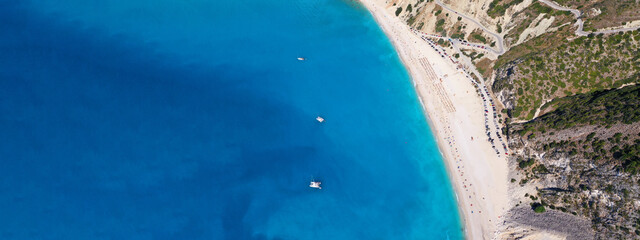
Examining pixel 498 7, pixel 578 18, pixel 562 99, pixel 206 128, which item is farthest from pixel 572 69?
pixel 206 128

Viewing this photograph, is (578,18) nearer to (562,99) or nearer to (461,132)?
(562,99)

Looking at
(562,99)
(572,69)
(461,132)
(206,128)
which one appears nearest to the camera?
(562,99)

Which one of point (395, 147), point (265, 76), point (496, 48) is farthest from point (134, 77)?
point (496, 48)

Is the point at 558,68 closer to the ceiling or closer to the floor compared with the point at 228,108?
closer to the ceiling

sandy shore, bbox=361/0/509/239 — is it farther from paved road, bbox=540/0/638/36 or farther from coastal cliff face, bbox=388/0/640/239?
paved road, bbox=540/0/638/36

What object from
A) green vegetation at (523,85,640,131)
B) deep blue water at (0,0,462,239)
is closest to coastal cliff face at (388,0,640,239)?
green vegetation at (523,85,640,131)

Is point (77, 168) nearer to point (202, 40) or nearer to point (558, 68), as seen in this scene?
point (202, 40)
